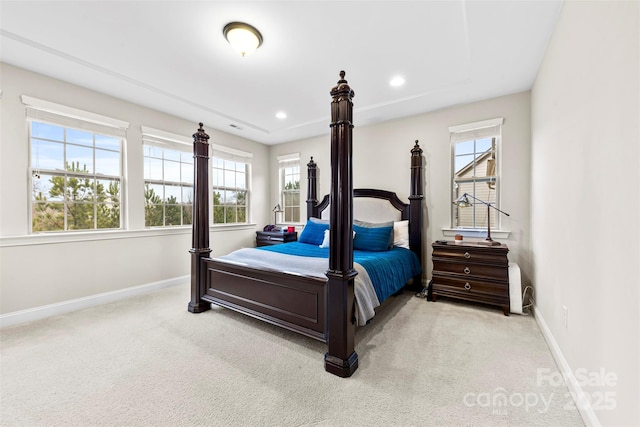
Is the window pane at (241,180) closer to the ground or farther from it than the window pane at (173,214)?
farther from it

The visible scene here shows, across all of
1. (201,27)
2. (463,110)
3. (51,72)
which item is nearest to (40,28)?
(51,72)

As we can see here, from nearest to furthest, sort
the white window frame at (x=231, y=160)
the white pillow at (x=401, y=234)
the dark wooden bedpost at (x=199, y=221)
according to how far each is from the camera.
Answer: the dark wooden bedpost at (x=199, y=221) → the white pillow at (x=401, y=234) → the white window frame at (x=231, y=160)

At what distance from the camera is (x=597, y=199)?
4.55 ft

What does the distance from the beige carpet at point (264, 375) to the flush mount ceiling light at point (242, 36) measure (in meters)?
2.54

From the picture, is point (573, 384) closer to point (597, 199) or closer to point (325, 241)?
A: point (597, 199)

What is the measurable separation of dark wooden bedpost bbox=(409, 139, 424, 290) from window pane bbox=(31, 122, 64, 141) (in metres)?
4.46

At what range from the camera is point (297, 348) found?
2227mm

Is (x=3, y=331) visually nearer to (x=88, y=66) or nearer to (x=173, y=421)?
(x=173, y=421)

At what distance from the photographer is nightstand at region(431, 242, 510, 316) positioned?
2.93 m

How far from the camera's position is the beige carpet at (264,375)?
1491 millimetres

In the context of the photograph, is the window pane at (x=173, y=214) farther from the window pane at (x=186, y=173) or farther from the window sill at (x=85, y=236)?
the window pane at (x=186, y=173)

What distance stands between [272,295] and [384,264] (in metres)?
1.23

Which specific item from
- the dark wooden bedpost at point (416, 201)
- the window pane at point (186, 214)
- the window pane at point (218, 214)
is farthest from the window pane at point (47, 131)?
the dark wooden bedpost at point (416, 201)

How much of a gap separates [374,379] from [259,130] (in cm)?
421
